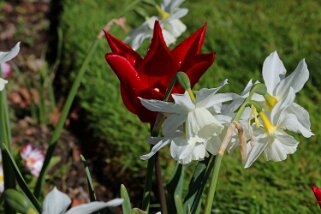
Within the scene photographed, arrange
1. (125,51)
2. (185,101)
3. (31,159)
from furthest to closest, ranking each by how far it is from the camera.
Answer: (31,159) < (125,51) < (185,101)

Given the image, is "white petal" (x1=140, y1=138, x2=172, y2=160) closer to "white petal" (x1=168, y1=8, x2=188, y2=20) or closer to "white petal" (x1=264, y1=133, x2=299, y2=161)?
"white petal" (x1=264, y1=133, x2=299, y2=161)

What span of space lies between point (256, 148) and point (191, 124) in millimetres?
119

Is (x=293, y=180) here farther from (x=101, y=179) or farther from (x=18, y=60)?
(x=18, y=60)

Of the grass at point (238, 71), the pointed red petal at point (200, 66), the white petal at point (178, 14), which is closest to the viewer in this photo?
the pointed red petal at point (200, 66)

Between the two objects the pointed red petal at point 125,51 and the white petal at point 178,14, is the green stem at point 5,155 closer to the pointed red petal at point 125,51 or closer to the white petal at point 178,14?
the pointed red petal at point 125,51

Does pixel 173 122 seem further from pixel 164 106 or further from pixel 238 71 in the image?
Result: pixel 238 71

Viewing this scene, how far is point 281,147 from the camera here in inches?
46.8

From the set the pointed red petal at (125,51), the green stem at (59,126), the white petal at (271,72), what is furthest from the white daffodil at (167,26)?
the white petal at (271,72)

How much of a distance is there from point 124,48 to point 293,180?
1.14 meters

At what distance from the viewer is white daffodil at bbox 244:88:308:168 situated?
3.85 ft

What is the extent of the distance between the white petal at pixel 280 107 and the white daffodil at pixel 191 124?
8 cm

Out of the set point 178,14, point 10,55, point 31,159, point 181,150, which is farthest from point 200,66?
point 31,159

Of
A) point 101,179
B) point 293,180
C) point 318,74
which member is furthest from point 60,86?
point 293,180

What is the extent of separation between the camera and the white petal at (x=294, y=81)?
Answer: 4.02ft
